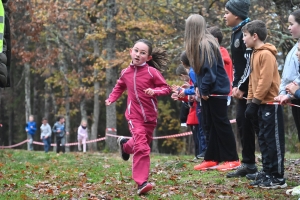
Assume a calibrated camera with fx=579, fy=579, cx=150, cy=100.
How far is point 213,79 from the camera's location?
837 cm

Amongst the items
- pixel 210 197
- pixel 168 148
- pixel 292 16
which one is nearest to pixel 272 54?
pixel 292 16

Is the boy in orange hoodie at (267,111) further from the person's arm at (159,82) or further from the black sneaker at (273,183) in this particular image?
the person's arm at (159,82)

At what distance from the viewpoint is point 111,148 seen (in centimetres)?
2466

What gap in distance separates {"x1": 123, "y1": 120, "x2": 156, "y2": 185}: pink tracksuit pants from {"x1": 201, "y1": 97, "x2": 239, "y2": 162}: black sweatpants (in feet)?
4.44

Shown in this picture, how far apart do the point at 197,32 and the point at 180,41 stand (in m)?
16.7

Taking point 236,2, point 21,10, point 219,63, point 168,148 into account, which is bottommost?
point 168,148

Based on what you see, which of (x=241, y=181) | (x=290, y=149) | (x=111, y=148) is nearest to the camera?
(x=241, y=181)

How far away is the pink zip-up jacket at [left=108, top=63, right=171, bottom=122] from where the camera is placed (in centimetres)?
755

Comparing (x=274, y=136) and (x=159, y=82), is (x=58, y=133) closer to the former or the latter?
(x=159, y=82)

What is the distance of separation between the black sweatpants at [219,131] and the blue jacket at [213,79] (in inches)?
5.8

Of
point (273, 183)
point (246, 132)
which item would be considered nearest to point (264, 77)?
point (246, 132)

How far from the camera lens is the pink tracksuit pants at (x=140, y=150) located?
24.0ft

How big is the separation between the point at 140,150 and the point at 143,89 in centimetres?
80

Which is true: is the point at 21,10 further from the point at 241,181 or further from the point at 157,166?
the point at 241,181
